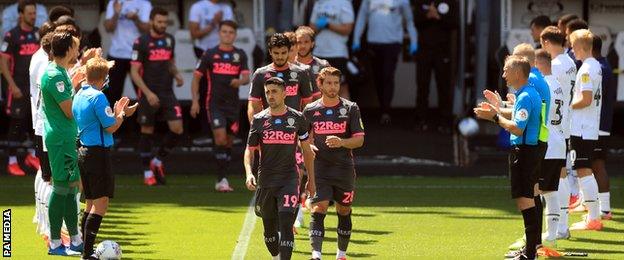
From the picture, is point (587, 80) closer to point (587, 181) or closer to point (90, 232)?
point (587, 181)

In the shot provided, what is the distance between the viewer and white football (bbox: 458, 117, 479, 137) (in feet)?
67.7

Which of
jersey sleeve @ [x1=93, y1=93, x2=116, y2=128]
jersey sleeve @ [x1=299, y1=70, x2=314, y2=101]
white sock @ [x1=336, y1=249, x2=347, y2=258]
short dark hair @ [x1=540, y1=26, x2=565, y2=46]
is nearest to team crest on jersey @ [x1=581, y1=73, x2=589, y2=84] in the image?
short dark hair @ [x1=540, y1=26, x2=565, y2=46]

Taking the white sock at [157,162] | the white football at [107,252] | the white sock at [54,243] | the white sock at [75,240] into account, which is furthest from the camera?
the white sock at [157,162]

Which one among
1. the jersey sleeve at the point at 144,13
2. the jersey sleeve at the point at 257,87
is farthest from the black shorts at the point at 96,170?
the jersey sleeve at the point at 144,13

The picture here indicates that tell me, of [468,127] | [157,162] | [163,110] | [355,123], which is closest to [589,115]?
[355,123]

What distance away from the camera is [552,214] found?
1308 centimetres

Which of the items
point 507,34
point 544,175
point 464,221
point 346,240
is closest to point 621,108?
point 507,34

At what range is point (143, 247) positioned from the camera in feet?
43.7

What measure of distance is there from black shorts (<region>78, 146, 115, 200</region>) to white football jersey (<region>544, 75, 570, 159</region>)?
382cm

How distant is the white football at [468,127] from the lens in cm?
2064

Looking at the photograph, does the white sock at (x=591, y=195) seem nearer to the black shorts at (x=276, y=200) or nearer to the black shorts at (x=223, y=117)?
the black shorts at (x=276, y=200)

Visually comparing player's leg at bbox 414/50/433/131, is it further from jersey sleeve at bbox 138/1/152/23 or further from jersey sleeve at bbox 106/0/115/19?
jersey sleeve at bbox 106/0/115/19

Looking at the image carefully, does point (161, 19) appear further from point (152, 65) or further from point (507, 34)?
point (507, 34)

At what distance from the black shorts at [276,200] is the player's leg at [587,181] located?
3.71m
